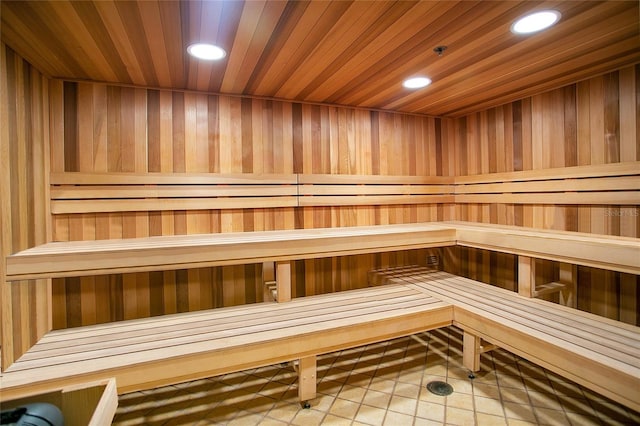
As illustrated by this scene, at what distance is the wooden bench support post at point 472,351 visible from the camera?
219cm

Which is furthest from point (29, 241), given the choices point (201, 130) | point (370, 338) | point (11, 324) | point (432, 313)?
point (432, 313)

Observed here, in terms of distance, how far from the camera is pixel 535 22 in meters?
1.66

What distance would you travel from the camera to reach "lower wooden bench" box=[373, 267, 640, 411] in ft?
4.50

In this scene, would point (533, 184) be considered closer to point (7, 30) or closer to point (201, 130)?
point (201, 130)

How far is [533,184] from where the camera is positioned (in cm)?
280

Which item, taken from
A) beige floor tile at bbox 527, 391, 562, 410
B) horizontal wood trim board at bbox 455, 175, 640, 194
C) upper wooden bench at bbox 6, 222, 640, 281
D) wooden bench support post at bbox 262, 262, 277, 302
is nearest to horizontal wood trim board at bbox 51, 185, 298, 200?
upper wooden bench at bbox 6, 222, 640, 281

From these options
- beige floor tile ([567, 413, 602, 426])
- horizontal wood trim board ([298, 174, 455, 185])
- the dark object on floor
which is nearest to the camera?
the dark object on floor

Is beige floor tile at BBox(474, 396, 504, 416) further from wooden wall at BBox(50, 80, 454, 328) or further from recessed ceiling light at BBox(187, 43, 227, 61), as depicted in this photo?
→ recessed ceiling light at BBox(187, 43, 227, 61)

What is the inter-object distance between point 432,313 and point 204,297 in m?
1.77

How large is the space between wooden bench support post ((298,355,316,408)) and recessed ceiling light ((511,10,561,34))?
7.13ft

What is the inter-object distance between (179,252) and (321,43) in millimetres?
1477

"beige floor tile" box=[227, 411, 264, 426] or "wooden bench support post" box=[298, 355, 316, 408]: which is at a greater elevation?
"wooden bench support post" box=[298, 355, 316, 408]

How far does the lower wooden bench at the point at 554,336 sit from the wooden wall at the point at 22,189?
261 centimetres

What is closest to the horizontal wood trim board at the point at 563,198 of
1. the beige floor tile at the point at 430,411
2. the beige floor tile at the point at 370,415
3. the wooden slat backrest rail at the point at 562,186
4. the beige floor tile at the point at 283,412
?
the wooden slat backrest rail at the point at 562,186
